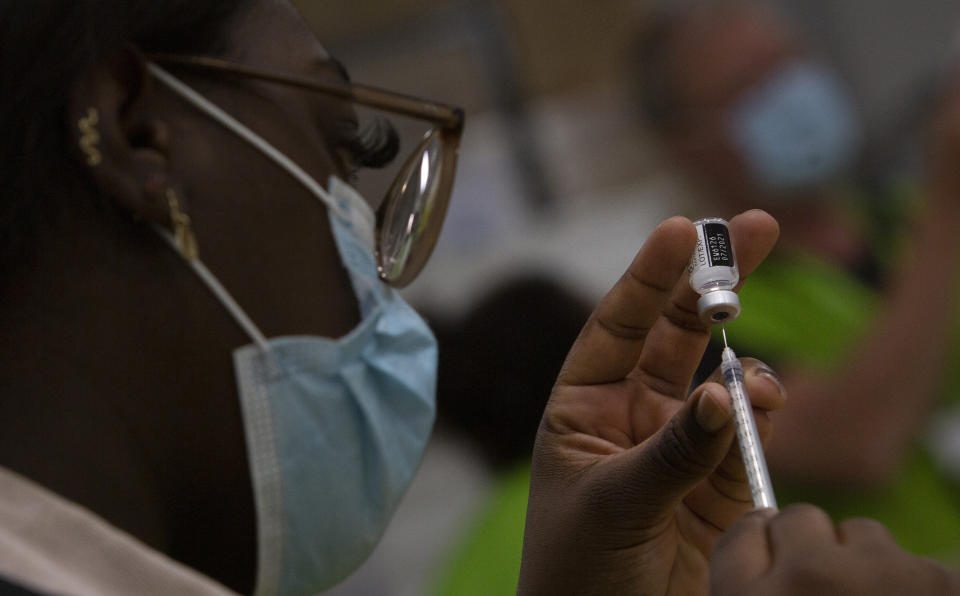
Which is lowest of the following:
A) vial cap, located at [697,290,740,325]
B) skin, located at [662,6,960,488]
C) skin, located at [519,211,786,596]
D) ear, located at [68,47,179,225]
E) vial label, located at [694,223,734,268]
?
skin, located at [662,6,960,488]

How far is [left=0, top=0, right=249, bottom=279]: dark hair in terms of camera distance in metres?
0.69

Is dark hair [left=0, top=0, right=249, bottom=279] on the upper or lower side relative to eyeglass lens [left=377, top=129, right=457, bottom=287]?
upper

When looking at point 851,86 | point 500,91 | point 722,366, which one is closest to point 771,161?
point 722,366

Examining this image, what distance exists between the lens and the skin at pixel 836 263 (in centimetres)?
137

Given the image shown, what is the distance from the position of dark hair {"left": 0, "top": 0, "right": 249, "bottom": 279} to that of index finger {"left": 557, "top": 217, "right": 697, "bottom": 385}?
1.32ft

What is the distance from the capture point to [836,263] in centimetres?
166

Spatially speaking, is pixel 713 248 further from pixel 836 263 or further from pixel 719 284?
pixel 836 263

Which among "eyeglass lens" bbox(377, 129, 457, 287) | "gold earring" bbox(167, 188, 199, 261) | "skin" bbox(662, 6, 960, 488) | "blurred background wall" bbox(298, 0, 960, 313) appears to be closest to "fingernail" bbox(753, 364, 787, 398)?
"eyeglass lens" bbox(377, 129, 457, 287)

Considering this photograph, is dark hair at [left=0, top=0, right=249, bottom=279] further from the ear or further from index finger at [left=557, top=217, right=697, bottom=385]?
index finger at [left=557, top=217, right=697, bottom=385]

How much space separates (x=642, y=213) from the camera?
2271 mm

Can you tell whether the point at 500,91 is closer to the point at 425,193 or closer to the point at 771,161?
the point at 771,161

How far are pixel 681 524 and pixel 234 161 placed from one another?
466mm

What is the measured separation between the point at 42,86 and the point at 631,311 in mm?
453

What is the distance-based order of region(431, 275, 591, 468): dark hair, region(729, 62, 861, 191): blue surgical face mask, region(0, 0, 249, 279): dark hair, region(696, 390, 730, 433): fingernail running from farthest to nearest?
region(431, 275, 591, 468): dark hair → region(729, 62, 861, 191): blue surgical face mask → region(0, 0, 249, 279): dark hair → region(696, 390, 730, 433): fingernail
